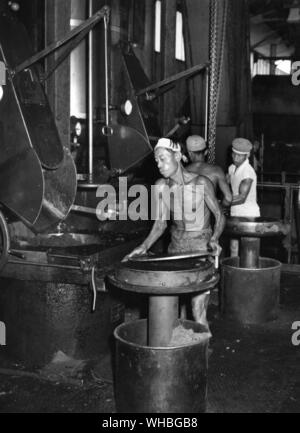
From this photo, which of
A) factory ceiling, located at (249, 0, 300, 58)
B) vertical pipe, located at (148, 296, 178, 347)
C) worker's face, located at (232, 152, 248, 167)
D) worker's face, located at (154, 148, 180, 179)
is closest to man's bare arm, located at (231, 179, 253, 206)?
worker's face, located at (232, 152, 248, 167)

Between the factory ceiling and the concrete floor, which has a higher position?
the factory ceiling

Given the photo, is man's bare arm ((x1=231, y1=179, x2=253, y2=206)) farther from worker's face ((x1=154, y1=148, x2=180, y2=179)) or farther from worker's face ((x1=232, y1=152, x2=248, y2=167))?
worker's face ((x1=154, y1=148, x2=180, y2=179))

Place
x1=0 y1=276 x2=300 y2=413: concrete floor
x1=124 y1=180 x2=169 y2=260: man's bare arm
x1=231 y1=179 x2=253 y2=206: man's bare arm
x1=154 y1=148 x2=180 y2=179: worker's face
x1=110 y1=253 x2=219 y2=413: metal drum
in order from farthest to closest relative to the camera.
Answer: x1=231 y1=179 x2=253 y2=206: man's bare arm, x1=124 y1=180 x2=169 y2=260: man's bare arm, x1=154 y1=148 x2=180 y2=179: worker's face, x1=0 y1=276 x2=300 y2=413: concrete floor, x1=110 y1=253 x2=219 y2=413: metal drum

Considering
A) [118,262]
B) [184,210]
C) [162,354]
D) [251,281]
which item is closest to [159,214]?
[184,210]

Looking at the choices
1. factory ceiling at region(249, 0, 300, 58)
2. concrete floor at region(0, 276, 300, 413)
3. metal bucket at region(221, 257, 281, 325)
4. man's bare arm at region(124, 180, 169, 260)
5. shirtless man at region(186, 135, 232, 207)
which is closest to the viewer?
concrete floor at region(0, 276, 300, 413)

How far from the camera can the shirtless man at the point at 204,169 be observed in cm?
531

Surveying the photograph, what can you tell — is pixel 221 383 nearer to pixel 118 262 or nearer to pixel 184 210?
pixel 118 262

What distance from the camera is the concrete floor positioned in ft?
11.8

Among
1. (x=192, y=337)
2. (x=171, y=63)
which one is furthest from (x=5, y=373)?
(x=171, y=63)

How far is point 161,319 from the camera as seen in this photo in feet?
10.9

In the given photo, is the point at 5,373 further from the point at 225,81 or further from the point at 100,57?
the point at 225,81

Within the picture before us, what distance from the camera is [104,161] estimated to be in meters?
6.15

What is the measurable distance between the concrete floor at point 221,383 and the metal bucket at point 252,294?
505 mm

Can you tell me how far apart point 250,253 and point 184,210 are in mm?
1660
